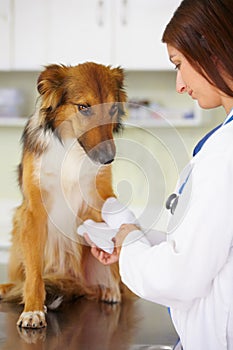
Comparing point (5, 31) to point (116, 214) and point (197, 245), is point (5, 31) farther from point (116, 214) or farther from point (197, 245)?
point (197, 245)

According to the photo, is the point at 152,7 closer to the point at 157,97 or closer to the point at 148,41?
the point at 148,41

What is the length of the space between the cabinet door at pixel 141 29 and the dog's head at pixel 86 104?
1.54m

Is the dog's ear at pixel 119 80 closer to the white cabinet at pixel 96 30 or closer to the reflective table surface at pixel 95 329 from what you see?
the reflective table surface at pixel 95 329

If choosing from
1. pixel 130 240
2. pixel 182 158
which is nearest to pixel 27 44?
pixel 182 158

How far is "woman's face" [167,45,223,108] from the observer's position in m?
1.03

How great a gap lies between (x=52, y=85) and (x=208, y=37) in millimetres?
513

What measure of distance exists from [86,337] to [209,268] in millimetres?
437

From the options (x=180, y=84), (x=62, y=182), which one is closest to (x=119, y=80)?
(x=62, y=182)

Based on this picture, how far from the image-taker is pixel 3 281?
1606 millimetres

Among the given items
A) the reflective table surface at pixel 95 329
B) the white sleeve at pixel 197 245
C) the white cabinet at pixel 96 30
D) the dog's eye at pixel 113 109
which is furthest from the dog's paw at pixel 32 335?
the white cabinet at pixel 96 30

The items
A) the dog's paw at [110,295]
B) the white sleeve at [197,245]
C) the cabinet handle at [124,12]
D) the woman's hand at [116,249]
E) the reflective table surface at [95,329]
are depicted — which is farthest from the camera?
the cabinet handle at [124,12]

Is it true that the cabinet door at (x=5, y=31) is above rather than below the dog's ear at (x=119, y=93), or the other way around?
below

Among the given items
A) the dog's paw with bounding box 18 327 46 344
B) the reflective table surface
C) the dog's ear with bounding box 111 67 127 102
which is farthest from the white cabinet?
the dog's paw with bounding box 18 327 46 344

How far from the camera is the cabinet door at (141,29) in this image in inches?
115
